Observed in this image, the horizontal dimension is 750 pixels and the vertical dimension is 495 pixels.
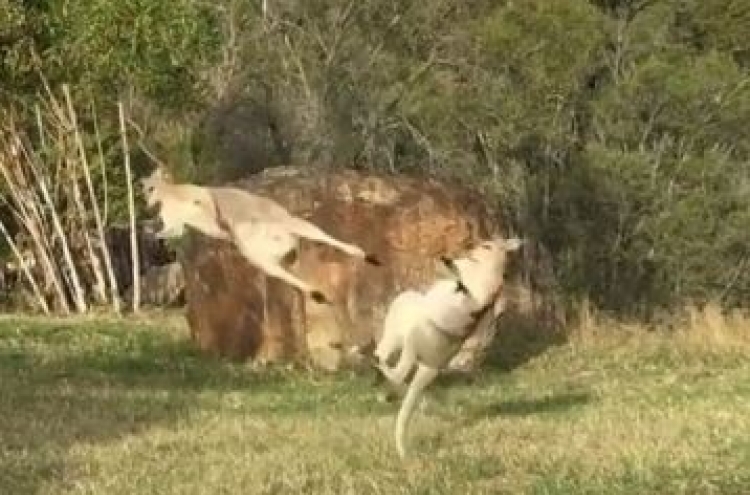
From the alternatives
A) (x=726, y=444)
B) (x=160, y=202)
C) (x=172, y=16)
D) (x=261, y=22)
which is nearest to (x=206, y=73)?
(x=261, y=22)

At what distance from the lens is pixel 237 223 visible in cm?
445

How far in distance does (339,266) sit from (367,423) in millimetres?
4139

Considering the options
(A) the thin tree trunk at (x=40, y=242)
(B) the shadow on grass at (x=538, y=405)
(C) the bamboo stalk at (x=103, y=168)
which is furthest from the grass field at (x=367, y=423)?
(C) the bamboo stalk at (x=103, y=168)

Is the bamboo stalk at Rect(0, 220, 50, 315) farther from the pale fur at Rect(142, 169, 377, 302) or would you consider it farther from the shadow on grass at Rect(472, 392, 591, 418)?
the pale fur at Rect(142, 169, 377, 302)

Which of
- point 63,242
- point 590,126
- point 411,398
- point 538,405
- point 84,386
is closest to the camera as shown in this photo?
point 411,398

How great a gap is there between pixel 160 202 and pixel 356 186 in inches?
407

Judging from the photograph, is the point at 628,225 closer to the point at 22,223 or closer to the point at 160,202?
the point at 22,223

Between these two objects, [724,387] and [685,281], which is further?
[685,281]

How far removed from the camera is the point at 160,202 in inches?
177

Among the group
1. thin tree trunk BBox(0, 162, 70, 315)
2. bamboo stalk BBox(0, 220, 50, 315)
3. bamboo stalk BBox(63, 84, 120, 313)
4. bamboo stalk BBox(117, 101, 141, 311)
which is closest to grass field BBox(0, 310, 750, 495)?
bamboo stalk BBox(117, 101, 141, 311)

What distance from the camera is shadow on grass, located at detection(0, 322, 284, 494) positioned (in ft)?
29.8

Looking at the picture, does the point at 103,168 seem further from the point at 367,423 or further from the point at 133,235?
the point at 367,423

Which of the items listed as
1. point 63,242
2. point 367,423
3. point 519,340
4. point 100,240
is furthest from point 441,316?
point 100,240

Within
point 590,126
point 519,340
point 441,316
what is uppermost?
point 441,316
